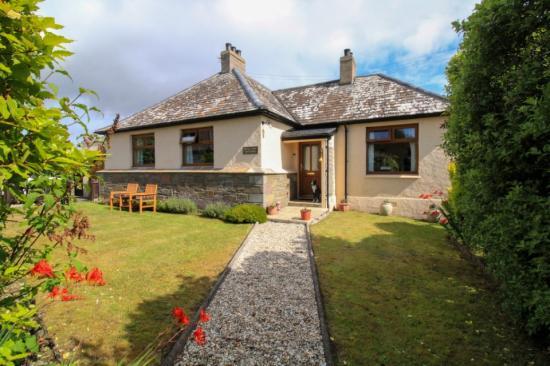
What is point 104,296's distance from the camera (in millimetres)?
4211

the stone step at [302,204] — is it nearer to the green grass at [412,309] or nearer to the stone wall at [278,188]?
the stone wall at [278,188]

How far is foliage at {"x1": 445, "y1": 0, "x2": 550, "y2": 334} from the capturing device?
8.34ft

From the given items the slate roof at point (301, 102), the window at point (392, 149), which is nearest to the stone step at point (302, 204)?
the window at point (392, 149)

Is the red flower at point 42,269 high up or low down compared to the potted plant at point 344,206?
up

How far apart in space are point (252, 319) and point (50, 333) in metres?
2.33

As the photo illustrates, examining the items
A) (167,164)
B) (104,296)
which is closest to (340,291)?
(104,296)

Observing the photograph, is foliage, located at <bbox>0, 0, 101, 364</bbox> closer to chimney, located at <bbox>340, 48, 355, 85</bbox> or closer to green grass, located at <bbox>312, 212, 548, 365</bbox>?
green grass, located at <bbox>312, 212, 548, 365</bbox>

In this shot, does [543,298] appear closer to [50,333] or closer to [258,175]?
[50,333]

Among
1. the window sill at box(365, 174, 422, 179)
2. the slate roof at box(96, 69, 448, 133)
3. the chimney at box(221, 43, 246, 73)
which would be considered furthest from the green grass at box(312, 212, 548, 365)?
the chimney at box(221, 43, 246, 73)

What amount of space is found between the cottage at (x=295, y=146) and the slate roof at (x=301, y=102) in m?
0.06

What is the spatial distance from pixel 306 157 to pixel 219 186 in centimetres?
427

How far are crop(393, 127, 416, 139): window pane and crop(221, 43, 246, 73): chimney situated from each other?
8.94 metres

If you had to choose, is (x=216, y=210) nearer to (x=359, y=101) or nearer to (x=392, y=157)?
(x=392, y=157)

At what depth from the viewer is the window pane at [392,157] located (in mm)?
11344
